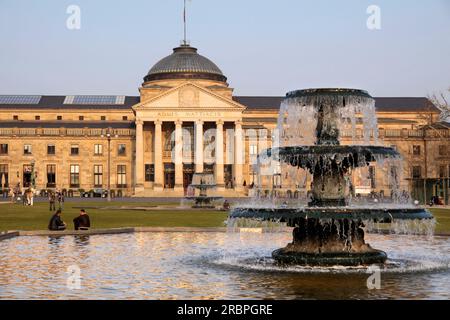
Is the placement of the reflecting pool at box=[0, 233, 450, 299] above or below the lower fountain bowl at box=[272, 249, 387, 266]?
below

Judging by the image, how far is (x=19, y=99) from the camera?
132875mm

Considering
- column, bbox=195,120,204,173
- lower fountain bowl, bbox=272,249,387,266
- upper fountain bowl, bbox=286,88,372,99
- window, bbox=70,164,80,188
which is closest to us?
lower fountain bowl, bbox=272,249,387,266

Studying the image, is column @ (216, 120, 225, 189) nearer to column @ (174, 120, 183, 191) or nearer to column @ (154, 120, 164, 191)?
column @ (174, 120, 183, 191)

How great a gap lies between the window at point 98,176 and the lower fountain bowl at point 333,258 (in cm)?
9810

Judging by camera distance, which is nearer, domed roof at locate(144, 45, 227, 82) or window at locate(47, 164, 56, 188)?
window at locate(47, 164, 56, 188)

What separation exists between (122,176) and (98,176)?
12.0 ft

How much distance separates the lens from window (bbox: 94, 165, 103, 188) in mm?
117312

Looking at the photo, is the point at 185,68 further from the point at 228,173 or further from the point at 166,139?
the point at 228,173

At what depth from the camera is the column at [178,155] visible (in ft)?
359

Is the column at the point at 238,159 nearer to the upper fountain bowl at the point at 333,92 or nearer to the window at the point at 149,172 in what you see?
the window at the point at 149,172

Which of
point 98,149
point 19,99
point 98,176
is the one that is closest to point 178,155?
point 98,149

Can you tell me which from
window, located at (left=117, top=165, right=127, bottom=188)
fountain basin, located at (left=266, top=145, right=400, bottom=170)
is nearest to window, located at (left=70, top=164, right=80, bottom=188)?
window, located at (left=117, top=165, right=127, bottom=188)

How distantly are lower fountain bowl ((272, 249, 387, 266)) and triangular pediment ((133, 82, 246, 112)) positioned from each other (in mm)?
89840
